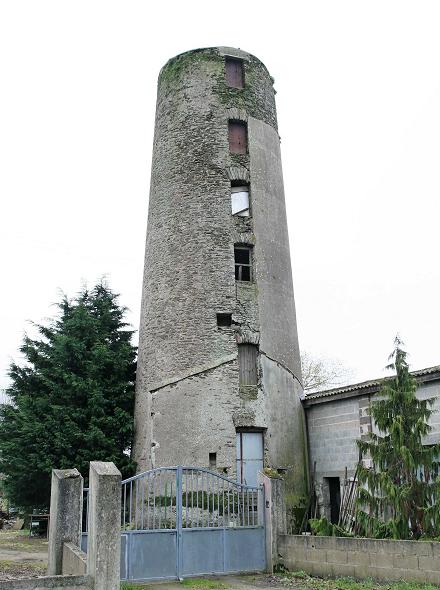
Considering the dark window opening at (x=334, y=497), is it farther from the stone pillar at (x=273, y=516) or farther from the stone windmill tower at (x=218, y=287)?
the stone pillar at (x=273, y=516)

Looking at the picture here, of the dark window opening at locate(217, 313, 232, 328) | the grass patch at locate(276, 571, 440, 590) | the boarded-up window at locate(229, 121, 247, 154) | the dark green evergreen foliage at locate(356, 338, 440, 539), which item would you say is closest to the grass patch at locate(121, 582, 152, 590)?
the grass patch at locate(276, 571, 440, 590)

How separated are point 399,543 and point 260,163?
13934mm

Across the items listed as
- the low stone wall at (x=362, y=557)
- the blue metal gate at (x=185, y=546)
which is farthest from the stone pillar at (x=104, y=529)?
the low stone wall at (x=362, y=557)

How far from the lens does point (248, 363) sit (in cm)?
2012

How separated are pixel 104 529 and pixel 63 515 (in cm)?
321

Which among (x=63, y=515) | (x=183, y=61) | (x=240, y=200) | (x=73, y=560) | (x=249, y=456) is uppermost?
(x=183, y=61)

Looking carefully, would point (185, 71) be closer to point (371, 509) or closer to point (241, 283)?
point (241, 283)

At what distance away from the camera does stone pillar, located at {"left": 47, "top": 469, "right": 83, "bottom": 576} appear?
40.1 feet

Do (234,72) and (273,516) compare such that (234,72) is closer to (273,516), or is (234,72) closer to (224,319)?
(224,319)

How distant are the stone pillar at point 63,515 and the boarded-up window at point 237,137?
12981 mm

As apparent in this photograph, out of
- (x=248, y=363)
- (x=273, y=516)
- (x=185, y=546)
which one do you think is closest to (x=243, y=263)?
(x=248, y=363)

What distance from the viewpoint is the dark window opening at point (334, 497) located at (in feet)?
63.4

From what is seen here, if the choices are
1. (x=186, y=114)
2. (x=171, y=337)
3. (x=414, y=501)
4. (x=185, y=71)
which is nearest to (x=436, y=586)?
(x=414, y=501)

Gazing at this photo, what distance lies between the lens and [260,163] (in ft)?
73.1
